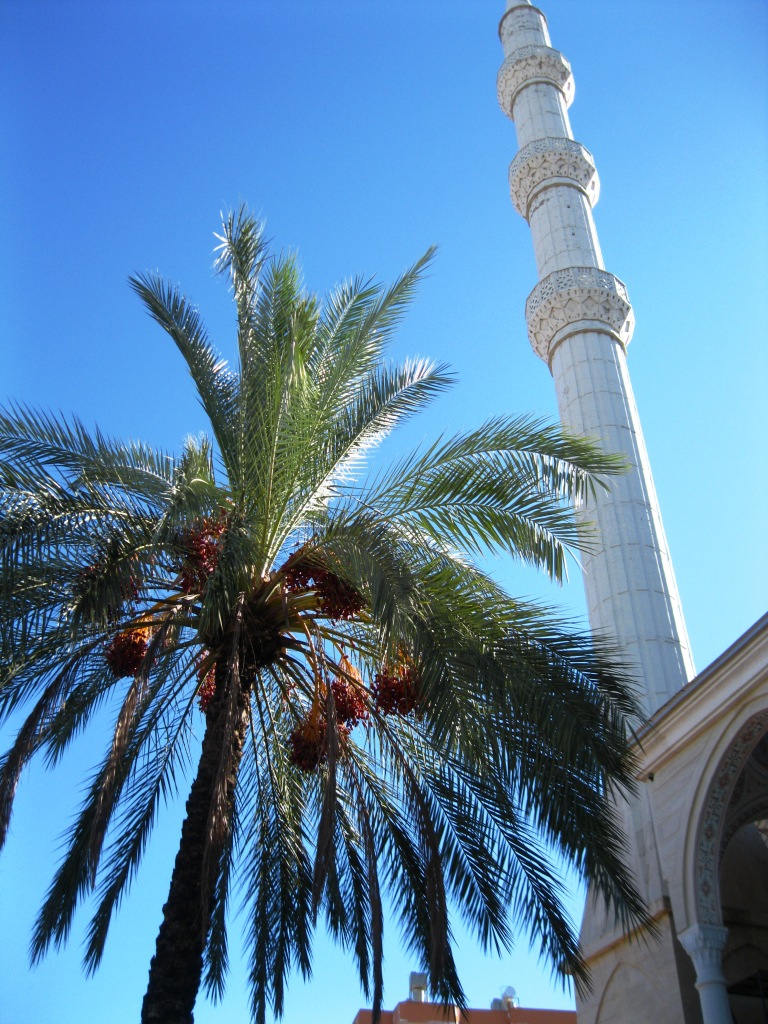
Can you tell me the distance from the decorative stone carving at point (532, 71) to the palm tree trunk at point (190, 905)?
776 inches

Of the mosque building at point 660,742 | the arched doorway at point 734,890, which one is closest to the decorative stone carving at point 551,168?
the mosque building at point 660,742

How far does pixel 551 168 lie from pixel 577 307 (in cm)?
390

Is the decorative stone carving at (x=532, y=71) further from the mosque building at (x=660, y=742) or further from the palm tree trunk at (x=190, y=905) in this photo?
the palm tree trunk at (x=190, y=905)

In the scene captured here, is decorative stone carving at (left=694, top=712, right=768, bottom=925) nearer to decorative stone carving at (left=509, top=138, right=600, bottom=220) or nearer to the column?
the column

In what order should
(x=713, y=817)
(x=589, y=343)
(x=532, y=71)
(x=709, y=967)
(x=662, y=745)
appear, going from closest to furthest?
(x=709, y=967)
(x=713, y=817)
(x=662, y=745)
(x=589, y=343)
(x=532, y=71)

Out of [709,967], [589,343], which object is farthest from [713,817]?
[589,343]

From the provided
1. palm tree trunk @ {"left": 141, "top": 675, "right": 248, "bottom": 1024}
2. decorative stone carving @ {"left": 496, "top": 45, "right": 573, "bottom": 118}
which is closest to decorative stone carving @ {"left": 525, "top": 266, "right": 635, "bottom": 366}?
decorative stone carving @ {"left": 496, "top": 45, "right": 573, "bottom": 118}

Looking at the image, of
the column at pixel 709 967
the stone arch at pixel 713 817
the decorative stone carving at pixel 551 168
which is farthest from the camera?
the decorative stone carving at pixel 551 168

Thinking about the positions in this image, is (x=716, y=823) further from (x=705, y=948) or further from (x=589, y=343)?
(x=589, y=343)

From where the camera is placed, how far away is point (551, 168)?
21.0 meters

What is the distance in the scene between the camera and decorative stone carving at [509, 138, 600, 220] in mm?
20984

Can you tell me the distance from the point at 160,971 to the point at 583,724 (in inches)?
120

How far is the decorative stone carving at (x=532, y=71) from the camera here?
23562mm

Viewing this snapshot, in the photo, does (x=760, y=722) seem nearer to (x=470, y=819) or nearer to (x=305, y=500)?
(x=470, y=819)
